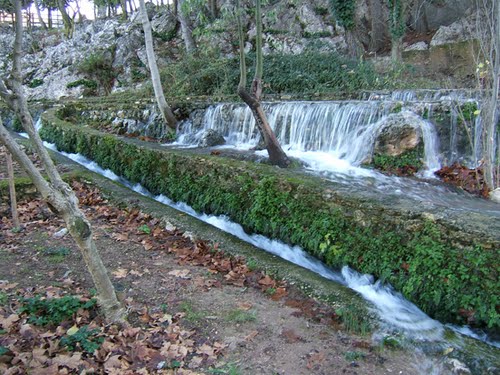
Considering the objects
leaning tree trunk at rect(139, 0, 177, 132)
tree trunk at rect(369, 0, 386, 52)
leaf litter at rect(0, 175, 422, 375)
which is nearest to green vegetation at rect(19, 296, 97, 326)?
leaf litter at rect(0, 175, 422, 375)

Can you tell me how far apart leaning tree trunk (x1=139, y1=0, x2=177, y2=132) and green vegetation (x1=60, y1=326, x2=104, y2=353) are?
31.4ft

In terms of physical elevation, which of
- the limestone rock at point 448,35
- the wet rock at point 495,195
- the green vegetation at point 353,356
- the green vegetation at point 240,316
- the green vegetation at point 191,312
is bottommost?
the green vegetation at point 353,356

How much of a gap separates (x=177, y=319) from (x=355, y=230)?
225cm

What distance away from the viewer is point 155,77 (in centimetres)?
1180

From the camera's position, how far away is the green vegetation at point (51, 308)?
3.46 metres

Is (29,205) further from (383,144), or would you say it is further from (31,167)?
(383,144)

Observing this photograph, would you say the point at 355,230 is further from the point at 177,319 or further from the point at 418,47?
the point at 418,47

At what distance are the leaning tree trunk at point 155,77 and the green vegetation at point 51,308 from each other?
9.07 metres

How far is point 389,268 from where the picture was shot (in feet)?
14.0

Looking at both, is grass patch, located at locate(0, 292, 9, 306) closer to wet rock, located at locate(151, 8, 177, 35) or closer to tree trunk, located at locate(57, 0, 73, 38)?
wet rock, located at locate(151, 8, 177, 35)

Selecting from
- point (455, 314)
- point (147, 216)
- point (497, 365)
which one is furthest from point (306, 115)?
point (497, 365)

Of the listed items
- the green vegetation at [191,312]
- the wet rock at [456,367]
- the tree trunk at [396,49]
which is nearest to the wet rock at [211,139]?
the green vegetation at [191,312]

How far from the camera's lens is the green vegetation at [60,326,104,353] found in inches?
122

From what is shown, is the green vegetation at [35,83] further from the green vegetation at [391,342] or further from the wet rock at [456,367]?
the wet rock at [456,367]
